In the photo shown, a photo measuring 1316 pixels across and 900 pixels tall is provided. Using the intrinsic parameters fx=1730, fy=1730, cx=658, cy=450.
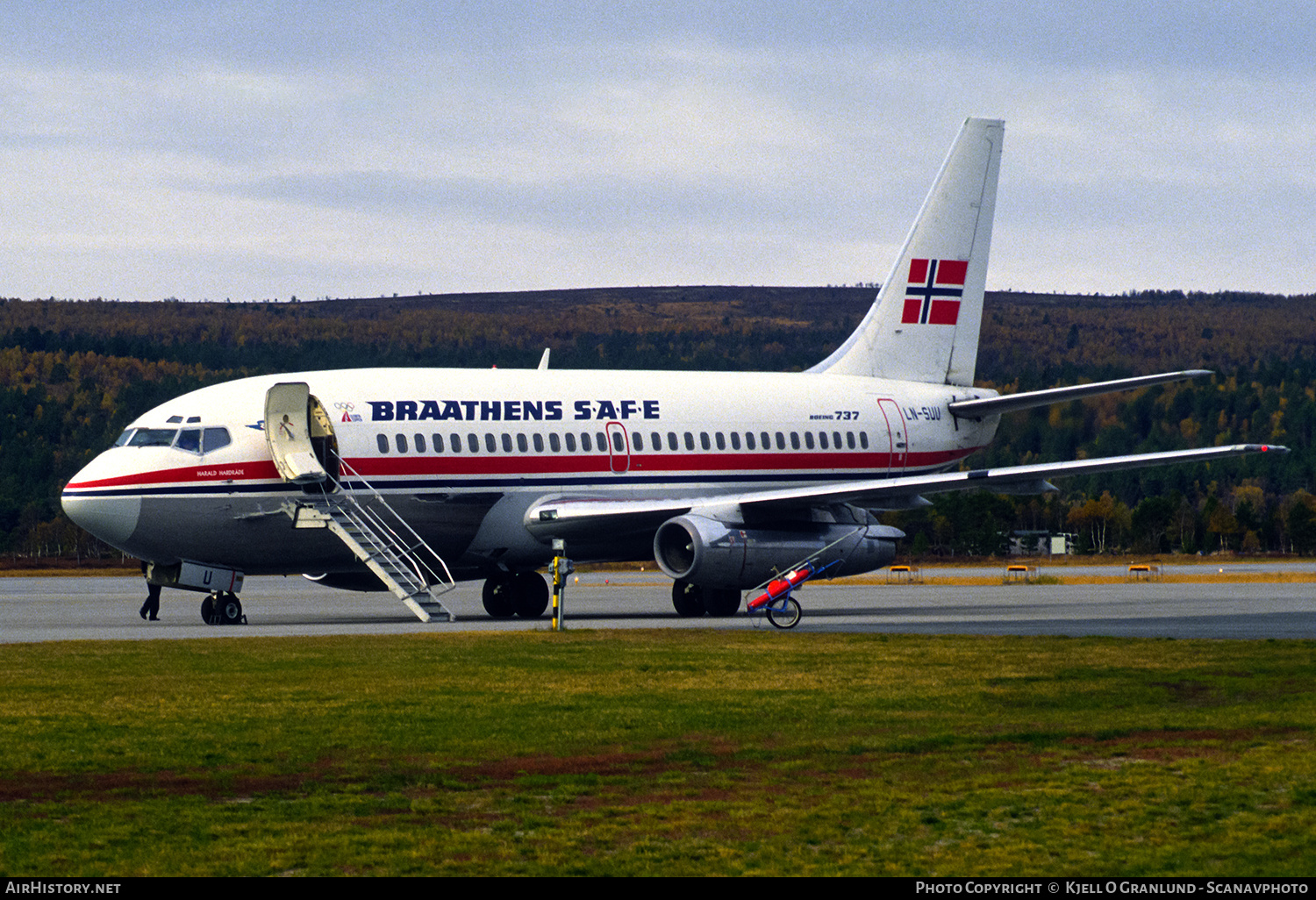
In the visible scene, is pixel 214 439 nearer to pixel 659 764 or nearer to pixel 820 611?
pixel 820 611

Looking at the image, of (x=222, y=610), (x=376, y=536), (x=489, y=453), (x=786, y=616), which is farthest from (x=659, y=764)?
(x=489, y=453)

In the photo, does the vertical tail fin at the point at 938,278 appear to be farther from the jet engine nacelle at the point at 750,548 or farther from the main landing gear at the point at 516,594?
the main landing gear at the point at 516,594

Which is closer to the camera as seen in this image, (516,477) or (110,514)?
(110,514)

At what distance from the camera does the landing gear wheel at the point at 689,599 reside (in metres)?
36.5

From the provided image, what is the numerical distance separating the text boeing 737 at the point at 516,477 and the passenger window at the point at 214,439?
36mm

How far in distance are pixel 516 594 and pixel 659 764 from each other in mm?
22731

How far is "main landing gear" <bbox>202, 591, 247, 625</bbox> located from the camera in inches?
1268

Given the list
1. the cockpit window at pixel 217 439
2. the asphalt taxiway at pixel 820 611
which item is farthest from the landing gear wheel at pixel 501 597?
the cockpit window at pixel 217 439

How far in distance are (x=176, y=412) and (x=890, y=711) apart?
19.1 metres

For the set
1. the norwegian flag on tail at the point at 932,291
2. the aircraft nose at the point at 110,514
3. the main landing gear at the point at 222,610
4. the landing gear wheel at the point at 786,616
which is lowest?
the main landing gear at the point at 222,610

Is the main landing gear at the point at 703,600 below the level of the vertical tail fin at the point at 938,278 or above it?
below

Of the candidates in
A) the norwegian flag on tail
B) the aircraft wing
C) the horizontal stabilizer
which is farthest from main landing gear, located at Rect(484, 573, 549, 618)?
the norwegian flag on tail

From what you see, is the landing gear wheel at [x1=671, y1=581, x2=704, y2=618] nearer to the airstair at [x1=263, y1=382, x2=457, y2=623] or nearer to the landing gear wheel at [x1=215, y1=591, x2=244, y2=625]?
the airstair at [x1=263, y1=382, x2=457, y2=623]

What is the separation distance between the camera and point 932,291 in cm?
4462
